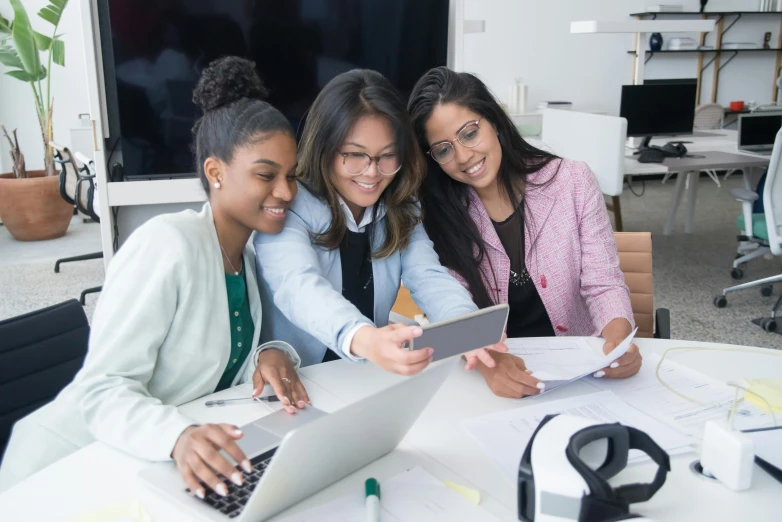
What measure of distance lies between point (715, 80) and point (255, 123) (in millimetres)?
7198

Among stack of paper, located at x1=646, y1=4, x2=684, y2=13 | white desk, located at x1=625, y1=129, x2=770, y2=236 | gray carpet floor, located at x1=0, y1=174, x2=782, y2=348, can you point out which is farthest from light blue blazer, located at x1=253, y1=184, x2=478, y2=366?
stack of paper, located at x1=646, y1=4, x2=684, y2=13

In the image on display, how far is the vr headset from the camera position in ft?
2.59

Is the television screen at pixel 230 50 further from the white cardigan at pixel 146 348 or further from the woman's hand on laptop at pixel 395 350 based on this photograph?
the woman's hand on laptop at pixel 395 350

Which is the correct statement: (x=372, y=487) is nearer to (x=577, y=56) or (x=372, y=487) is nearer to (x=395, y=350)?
(x=395, y=350)

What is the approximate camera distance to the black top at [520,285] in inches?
72.3

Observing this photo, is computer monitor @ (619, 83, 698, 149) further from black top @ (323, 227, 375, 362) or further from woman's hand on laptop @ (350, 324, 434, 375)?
woman's hand on laptop @ (350, 324, 434, 375)

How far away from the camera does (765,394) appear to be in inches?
49.3

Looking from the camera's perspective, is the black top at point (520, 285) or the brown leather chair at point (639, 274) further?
the brown leather chair at point (639, 274)

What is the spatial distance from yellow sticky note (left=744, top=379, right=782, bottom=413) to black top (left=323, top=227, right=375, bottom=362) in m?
0.79

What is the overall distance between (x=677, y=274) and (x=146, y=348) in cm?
383

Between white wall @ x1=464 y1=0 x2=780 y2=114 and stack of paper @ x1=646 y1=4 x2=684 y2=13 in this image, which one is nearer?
white wall @ x1=464 y1=0 x2=780 y2=114

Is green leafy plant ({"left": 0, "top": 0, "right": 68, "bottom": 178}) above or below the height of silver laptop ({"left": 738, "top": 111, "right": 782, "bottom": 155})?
above

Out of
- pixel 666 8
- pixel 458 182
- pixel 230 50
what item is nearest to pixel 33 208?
pixel 230 50

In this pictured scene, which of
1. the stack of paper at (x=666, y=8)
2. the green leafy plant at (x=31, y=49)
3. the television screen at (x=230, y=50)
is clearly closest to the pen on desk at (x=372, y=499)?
the television screen at (x=230, y=50)
